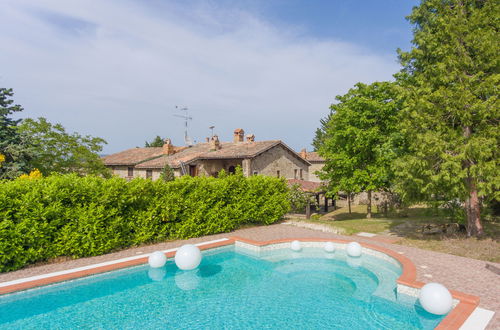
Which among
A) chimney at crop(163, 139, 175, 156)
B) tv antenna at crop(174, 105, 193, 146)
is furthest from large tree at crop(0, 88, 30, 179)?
tv antenna at crop(174, 105, 193, 146)

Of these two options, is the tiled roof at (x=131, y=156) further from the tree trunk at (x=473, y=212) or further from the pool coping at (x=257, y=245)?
the tree trunk at (x=473, y=212)

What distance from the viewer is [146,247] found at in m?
11.7

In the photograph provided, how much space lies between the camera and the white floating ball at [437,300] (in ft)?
21.2

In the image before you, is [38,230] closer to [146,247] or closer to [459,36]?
[146,247]

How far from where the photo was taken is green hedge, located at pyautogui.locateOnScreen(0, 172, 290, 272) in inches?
353

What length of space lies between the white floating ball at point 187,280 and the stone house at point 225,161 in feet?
60.8

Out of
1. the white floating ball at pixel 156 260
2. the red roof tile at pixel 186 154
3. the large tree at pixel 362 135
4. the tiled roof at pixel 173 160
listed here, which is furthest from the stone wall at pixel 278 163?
the white floating ball at pixel 156 260

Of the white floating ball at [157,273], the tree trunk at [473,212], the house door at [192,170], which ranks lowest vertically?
the white floating ball at [157,273]

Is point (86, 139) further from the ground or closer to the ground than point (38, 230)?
further from the ground

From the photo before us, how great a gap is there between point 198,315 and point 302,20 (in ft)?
58.4

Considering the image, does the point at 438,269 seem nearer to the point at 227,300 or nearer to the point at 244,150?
the point at 227,300

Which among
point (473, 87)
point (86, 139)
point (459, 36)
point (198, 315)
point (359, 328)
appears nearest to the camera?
point (359, 328)

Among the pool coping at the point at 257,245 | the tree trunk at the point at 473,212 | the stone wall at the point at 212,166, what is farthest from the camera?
the stone wall at the point at 212,166

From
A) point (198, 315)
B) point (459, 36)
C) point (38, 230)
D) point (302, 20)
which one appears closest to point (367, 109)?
point (302, 20)
